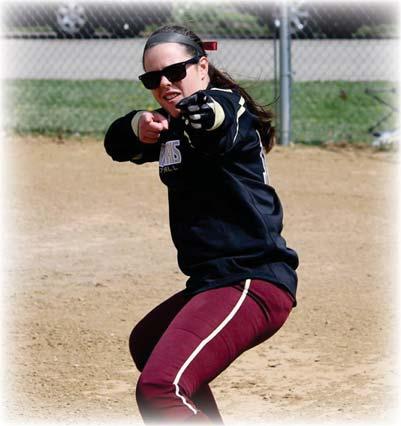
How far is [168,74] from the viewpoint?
3.73 metres

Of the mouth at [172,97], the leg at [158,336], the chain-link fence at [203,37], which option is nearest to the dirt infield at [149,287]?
the leg at [158,336]

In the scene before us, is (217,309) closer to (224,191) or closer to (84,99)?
(224,191)

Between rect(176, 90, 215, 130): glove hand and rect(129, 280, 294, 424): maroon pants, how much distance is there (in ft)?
1.89

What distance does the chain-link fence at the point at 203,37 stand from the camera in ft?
42.6

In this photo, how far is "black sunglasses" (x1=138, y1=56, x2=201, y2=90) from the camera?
3.73 metres

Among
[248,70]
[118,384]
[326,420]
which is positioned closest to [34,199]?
[118,384]

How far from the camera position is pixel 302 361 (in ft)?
17.4

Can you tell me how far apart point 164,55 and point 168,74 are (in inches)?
3.2

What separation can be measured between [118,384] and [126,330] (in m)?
0.76

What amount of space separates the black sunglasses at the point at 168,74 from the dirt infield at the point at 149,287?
161 centimetres

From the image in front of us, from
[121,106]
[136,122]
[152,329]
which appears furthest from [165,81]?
[121,106]

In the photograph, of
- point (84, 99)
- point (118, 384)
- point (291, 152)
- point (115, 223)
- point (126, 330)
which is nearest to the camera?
point (118, 384)

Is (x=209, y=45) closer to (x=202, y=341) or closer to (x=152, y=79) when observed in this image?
(x=152, y=79)

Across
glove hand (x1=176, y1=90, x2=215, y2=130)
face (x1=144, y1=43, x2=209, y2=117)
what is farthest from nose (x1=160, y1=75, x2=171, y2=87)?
glove hand (x1=176, y1=90, x2=215, y2=130)
